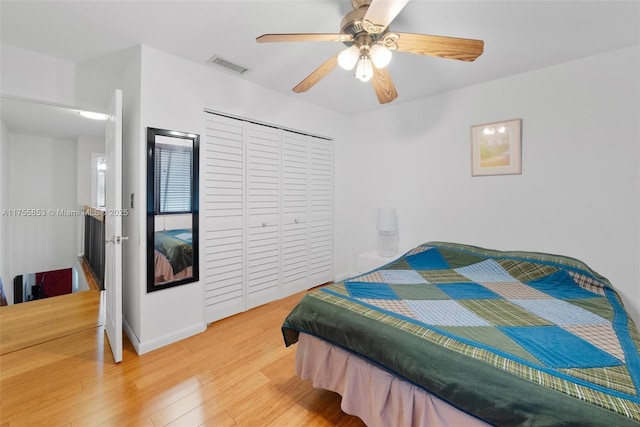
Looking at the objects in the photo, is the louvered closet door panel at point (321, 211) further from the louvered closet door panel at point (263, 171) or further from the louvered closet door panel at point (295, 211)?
the louvered closet door panel at point (263, 171)

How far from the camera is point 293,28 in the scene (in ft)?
6.19

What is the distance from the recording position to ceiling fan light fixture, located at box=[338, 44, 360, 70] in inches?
58.8

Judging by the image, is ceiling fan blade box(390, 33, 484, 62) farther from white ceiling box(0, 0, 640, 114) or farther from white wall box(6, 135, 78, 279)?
white wall box(6, 135, 78, 279)

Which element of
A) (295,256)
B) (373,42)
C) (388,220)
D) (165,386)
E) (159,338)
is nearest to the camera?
(373,42)

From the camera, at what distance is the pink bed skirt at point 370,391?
3.68 ft

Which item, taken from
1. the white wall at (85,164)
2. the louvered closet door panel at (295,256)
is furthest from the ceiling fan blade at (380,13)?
the white wall at (85,164)

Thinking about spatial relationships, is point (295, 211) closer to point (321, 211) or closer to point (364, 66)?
point (321, 211)

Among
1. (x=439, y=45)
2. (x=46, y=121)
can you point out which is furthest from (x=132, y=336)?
(x=46, y=121)

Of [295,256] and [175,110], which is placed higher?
[175,110]

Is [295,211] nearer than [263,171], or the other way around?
[263,171]

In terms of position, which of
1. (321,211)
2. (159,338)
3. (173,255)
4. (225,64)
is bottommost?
(159,338)

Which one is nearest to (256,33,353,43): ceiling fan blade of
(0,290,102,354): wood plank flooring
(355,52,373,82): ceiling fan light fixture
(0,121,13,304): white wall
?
(355,52,373,82): ceiling fan light fixture

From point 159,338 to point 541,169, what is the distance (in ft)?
12.0

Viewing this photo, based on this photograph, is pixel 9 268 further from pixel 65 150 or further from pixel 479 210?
pixel 479 210
